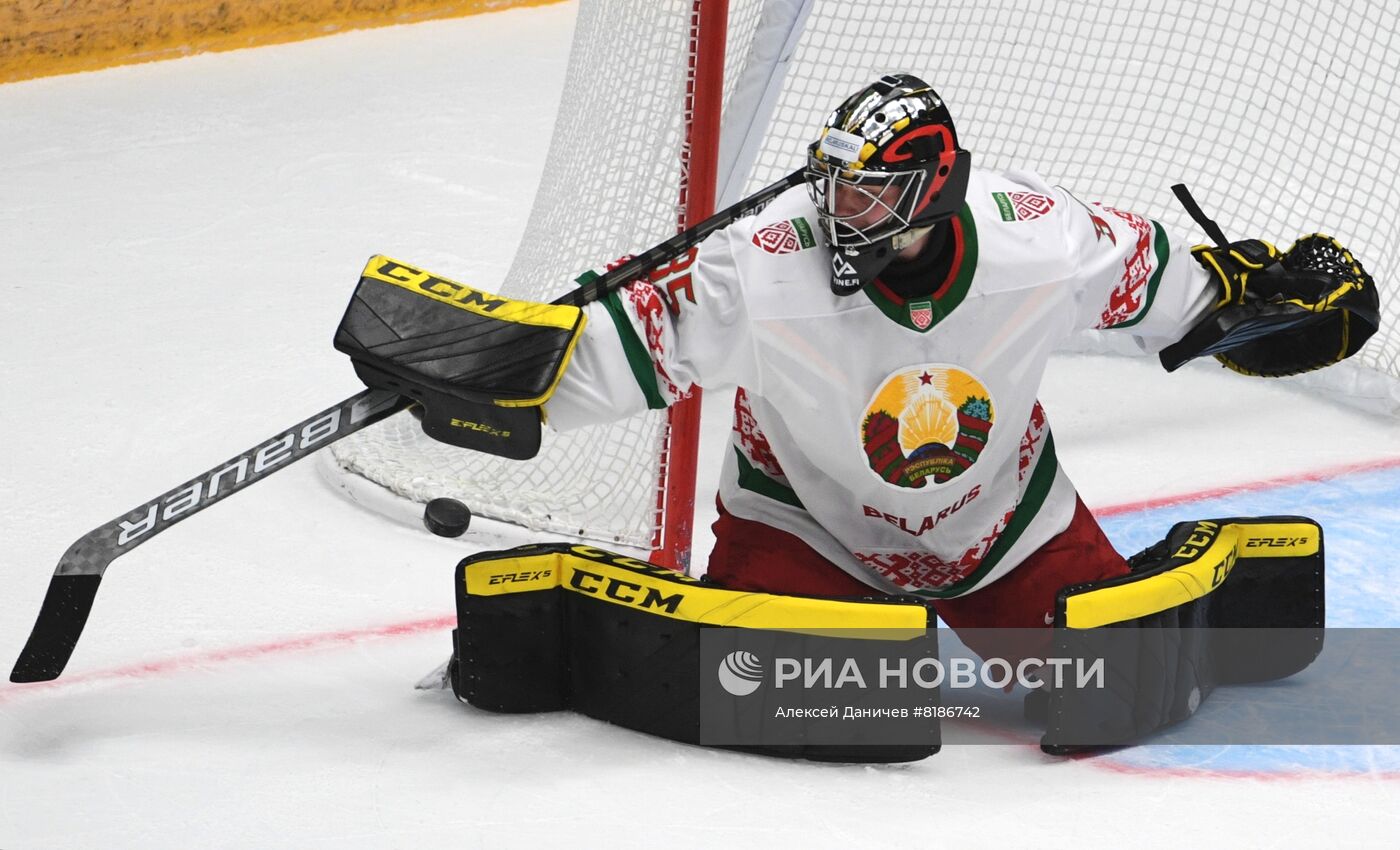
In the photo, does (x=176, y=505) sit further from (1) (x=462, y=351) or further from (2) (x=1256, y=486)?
(2) (x=1256, y=486)

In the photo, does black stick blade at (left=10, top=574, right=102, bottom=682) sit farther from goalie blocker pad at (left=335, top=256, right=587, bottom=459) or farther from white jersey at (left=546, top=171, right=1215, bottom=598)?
white jersey at (left=546, top=171, right=1215, bottom=598)

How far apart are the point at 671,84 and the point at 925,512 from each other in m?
0.98

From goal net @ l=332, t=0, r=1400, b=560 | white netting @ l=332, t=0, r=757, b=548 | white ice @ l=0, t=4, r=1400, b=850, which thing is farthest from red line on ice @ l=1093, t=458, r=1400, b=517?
white netting @ l=332, t=0, r=757, b=548

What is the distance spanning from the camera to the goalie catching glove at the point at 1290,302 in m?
2.62

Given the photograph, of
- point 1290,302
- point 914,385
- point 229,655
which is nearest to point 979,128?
point 1290,302

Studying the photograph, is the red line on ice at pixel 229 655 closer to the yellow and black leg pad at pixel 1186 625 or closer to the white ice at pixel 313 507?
the white ice at pixel 313 507

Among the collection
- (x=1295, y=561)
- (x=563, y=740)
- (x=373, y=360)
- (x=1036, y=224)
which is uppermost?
(x=1036, y=224)

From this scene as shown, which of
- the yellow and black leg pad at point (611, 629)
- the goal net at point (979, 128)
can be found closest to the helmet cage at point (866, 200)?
the yellow and black leg pad at point (611, 629)

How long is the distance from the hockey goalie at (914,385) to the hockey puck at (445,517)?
65mm

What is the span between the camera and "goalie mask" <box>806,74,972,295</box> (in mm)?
2270

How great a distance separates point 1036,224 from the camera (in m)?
2.44

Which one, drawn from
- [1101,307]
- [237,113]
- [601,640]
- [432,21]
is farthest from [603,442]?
[432,21]

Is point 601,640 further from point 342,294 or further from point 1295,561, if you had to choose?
point 342,294

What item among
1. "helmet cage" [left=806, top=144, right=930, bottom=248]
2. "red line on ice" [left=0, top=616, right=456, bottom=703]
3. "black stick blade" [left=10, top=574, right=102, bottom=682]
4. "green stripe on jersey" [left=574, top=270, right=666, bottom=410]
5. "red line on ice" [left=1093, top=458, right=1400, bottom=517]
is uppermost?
"helmet cage" [left=806, top=144, right=930, bottom=248]
